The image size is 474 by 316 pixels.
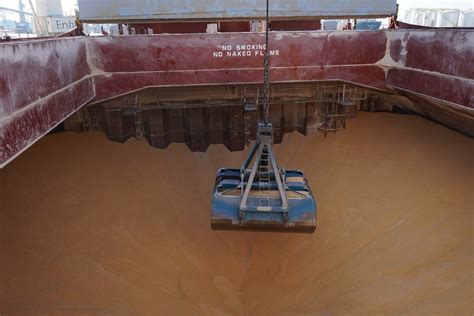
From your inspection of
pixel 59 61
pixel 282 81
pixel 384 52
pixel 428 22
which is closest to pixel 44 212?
pixel 59 61

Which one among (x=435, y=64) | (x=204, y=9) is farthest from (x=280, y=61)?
(x=435, y=64)

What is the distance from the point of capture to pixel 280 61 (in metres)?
6.80

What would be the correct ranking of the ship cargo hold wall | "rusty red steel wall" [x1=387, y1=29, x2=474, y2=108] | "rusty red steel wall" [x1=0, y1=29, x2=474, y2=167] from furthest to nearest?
the ship cargo hold wall → "rusty red steel wall" [x1=0, y1=29, x2=474, y2=167] → "rusty red steel wall" [x1=387, y1=29, x2=474, y2=108]

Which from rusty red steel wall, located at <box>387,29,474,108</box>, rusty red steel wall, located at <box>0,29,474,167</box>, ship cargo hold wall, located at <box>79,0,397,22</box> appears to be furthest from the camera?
ship cargo hold wall, located at <box>79,0,397,22</box>

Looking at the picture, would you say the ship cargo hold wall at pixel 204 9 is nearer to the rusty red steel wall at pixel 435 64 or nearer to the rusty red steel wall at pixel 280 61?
the rusty red steel wall at pixel 280 61

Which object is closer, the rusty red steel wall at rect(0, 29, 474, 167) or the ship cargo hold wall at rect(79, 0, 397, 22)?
the rusty red steel wall at rect(0, 29, 474, 167)

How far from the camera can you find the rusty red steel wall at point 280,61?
5745 mm

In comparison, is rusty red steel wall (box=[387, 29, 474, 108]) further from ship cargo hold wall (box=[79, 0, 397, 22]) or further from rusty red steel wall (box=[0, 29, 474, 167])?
ship cargo hold wall (box=[79, 0, 397, 22])

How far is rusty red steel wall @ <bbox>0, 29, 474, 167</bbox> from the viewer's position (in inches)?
226

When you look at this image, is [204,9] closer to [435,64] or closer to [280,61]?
[280,61]

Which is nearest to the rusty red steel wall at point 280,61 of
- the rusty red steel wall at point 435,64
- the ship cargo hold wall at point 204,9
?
the rusty red steel wall at point 435,64

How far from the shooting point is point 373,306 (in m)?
5.80

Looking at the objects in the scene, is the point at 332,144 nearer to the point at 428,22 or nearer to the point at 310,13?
the point at 310,13

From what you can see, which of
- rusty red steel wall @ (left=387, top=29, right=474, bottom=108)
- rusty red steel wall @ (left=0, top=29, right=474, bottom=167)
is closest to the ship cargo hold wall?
rusty red steel wall @ (left=0, top=29, right=474, bottom=167)
